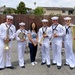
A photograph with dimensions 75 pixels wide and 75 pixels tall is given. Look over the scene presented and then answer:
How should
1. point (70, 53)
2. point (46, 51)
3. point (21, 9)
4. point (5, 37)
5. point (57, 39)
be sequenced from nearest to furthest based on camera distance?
1. point (5, 37)
2. point (57, 39)
3. point (70, 53)
4. point (46, 51)
5. point (21, 9)

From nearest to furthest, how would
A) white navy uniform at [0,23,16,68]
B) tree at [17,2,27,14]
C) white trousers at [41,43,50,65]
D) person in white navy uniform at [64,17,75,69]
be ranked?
1. white navy uniform at [0,23,16,68]
2. person in white navy uniform at [64,17,75,69]
3. white trousers at [41,43,50,65]
4. tree at [17,2,27,14]

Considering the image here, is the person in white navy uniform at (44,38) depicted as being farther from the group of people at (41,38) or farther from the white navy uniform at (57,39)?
the white navy uniform at (57,39)

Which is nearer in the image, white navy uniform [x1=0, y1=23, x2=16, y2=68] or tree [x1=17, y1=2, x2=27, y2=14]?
white navy uniform [x1=0, y1=23, x2=16, y2=68]

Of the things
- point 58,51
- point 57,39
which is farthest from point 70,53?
point 57,39

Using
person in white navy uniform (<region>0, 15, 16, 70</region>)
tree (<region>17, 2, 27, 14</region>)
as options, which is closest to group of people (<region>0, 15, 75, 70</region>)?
person in white navy uniform (<region>0, 15, 16, 70</region>)

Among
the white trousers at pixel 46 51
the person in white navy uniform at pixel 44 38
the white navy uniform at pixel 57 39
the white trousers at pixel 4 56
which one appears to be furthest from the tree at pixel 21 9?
the white trousers at pixel 4 56

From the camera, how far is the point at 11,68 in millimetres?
10211

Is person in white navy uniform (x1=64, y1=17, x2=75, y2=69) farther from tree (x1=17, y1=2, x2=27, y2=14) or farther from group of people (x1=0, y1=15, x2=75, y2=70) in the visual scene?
tree (x1=17, y1=2, x2=27, y2=14)

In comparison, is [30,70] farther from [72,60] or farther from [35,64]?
[72,60]

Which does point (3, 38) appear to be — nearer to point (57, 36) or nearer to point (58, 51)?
point (57, 36)

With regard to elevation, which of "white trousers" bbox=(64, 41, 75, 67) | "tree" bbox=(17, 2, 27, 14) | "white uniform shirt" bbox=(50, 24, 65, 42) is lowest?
"tree" bbox=(17, 2, 27, 14)

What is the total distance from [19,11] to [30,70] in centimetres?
5898

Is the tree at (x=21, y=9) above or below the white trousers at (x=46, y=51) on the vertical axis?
below

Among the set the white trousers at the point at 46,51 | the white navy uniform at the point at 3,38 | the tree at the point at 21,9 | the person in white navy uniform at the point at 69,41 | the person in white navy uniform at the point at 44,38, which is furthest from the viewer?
the tree at the point at 21,9
